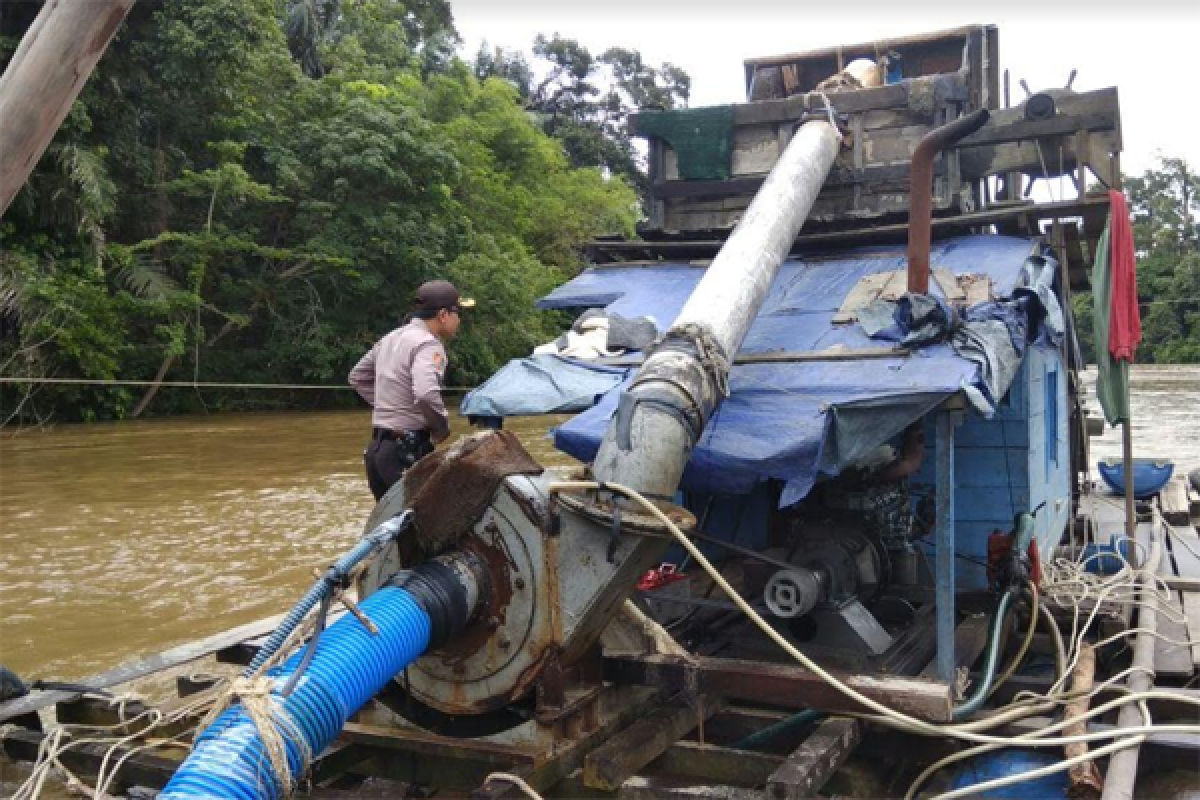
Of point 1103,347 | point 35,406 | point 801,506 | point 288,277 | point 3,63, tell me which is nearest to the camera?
point 801,506

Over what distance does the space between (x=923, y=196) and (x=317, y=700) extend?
→ 384cm

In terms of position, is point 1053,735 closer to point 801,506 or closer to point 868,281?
point 801,506

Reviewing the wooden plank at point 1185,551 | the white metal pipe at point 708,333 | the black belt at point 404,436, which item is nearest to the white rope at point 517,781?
the white metal pipe at point 708,333

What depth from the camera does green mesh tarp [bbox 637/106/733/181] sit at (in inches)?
313

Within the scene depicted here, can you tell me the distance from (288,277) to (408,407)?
2152cm

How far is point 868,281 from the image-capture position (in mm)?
5938

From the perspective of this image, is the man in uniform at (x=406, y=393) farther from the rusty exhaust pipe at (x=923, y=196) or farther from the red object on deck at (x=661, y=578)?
the rusty exhaust pipe at (x=923, y=196)

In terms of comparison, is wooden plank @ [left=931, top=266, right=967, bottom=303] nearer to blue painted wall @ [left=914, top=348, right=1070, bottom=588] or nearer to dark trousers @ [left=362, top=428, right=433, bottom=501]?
blue painted wall @ [left=914, top=348, right=1070, bottom=588]

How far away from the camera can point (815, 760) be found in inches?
133

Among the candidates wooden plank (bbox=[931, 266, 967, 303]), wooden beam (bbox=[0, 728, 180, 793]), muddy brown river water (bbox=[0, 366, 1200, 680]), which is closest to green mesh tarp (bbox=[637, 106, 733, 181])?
wooden plank (bbox=[931, 266, 967, 303])

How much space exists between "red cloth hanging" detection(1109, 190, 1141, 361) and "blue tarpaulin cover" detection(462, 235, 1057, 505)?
91 cm

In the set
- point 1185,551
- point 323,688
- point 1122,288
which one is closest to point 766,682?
point 323,688

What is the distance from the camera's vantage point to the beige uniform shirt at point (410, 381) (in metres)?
4.92

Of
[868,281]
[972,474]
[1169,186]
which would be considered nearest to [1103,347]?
[972,474]
